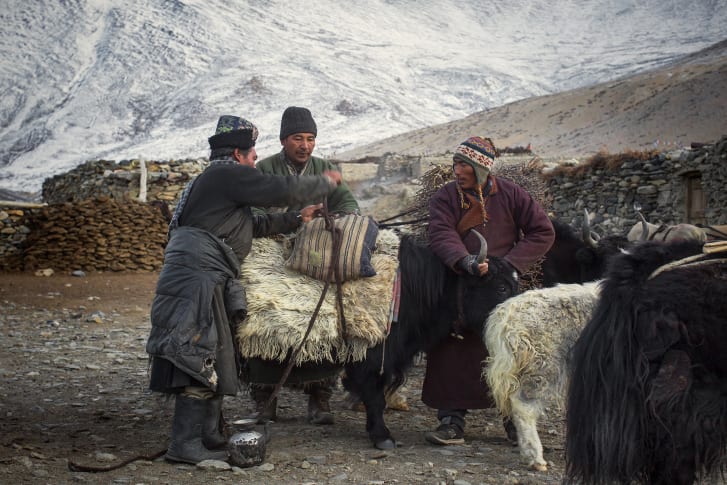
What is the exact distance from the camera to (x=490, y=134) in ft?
134

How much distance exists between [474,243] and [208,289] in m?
1.55

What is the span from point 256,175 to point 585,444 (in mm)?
1992

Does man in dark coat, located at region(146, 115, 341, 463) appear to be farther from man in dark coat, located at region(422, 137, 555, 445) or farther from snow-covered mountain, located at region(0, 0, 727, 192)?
snow-covered mountain, located at region(0, 0, 727, 192)

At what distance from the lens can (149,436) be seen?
3793 millimetres

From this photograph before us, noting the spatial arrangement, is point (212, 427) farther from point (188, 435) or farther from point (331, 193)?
point (331, 193)

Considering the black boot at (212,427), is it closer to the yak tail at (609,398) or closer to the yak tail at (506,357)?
the yak tail at (506,357)

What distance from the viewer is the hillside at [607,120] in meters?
30.2

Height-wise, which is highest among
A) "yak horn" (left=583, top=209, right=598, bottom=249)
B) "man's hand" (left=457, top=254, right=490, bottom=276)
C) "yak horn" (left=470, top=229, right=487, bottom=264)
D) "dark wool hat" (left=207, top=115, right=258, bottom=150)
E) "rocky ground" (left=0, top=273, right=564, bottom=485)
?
"dark wool hat" (left=207, top=115, right=258, bottom=150)

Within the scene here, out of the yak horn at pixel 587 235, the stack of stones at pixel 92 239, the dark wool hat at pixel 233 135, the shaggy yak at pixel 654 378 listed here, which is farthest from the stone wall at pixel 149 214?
the shaggy yak at pixel 654 378

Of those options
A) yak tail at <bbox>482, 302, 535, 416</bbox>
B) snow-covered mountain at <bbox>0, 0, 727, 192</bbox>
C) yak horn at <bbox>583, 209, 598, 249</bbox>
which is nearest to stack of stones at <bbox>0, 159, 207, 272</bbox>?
yak horn at <bbox>583, 209, 598, 249</bbox>

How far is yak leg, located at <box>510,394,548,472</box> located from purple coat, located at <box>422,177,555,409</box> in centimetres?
45

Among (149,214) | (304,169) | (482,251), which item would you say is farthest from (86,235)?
(482,251)

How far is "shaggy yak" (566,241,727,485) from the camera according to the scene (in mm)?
1947

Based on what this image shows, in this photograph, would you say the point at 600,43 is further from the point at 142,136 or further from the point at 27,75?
the point at 27,75
